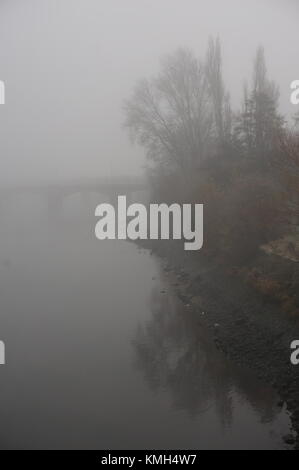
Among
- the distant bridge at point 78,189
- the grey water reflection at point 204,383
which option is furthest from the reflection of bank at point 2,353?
the distant bridge at point 78,189

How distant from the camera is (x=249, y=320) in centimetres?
1545

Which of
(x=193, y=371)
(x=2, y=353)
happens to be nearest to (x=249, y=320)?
(x=193, y=371)

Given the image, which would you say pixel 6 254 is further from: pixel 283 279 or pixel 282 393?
pixel 282 393

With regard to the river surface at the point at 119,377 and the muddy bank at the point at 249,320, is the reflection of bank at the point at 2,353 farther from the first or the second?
the muddy bank at the point at 249,320

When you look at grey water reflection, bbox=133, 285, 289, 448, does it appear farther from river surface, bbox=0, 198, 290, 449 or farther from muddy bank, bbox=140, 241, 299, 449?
muddy bank, bbox=140, 241, 299, 449

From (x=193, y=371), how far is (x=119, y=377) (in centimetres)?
240

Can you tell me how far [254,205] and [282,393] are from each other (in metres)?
8.76

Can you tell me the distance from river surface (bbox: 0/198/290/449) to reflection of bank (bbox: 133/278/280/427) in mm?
37

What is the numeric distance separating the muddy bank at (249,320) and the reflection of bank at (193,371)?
1.18 ft

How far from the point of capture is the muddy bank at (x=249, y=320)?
12391mm

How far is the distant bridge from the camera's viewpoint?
5375 cm
